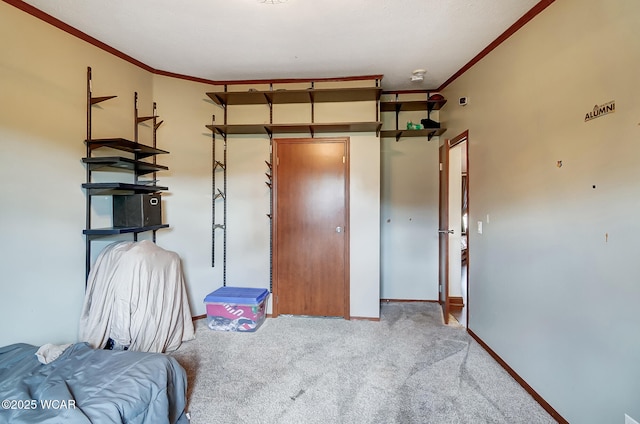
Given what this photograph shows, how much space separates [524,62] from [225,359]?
10.9ft

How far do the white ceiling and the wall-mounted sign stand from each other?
943 millimetres

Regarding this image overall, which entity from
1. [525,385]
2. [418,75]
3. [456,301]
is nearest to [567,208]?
[525,385]

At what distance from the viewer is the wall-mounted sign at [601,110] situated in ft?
4.36

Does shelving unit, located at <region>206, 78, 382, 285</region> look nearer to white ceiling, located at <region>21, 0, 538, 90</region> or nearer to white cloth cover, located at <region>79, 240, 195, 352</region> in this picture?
white ceiling, located at <region>21, 0, 538, 90</region>


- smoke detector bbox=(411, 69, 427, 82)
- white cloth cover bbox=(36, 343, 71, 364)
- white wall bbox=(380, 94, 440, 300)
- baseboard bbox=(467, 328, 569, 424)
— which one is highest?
smoke detector bbox=(411, 69, 427, 82)

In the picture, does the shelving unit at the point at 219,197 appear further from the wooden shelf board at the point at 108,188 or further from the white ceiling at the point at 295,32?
the white ceiling at the point at 295,32

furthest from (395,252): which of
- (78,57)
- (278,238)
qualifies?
(78,57)

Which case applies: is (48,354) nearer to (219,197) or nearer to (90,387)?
(90,387)

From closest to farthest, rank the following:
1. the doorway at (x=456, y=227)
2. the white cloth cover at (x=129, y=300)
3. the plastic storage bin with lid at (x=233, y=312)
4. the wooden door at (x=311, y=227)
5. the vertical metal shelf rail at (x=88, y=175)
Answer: the white cloth cover at (x=129, y=300)
the vertical metal shelf rail at (x=88, y=175)
the plastic storage bin with lid at (x=233, y=312)
the wooden door at (x=311, y=227)
the doorway at (x=456, y=227)

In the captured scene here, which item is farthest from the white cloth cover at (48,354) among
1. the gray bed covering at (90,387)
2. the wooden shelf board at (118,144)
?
the wooden shelf board at (118,144)

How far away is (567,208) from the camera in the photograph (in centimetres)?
157

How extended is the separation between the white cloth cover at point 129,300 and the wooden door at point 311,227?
3.99 ft

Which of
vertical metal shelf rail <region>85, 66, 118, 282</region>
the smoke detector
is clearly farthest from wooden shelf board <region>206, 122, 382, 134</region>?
vertical metal shelf rail <region>85, 66, 118, 282</region>

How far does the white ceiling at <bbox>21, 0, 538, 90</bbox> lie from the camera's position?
1.86 meters
